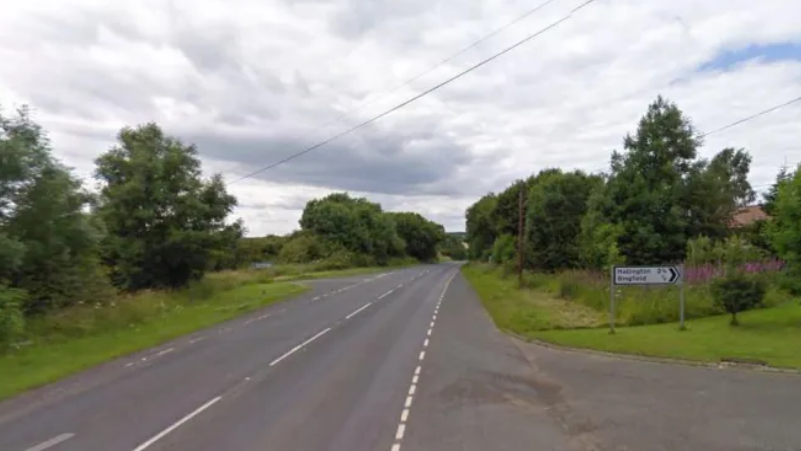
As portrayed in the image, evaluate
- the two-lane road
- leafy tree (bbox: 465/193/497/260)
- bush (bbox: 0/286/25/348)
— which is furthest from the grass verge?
leafy tree (bbox: 465/193/497/260)

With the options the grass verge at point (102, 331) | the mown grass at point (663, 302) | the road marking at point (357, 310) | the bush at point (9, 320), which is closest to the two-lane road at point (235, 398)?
the grass verge at point (102, 331)

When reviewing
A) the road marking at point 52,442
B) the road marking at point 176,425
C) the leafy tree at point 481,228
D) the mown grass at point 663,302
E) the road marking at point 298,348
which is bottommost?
the road marking at point 52,442

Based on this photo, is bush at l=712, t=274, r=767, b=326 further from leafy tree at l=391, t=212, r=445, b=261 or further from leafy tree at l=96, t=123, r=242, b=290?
leafy tree at l=391, t=212, r=445, b=261

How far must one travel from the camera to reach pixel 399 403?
1217cm

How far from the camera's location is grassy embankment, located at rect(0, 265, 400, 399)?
16.9 metres

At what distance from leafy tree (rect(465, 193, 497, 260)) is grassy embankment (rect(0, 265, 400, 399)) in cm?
6408

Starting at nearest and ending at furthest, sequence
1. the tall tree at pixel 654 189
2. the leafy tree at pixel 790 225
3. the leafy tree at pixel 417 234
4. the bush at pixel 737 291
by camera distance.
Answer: the leafy tree at pixel 790 225 → the bush at pixel 737 291 → the tall tree at pixel 654 189 → the leafy tree at pixel 417 234

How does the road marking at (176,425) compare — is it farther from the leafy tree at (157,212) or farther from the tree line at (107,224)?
the leafy tree at (157,212)

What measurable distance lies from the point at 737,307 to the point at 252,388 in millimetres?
15680

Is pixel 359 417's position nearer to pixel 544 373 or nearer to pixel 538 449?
pixel 538 449

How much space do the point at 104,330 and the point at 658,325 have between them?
19.2 m

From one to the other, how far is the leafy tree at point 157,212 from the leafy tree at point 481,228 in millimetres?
59393

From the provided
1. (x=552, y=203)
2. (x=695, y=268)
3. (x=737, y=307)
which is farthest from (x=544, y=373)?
(x=552, y=203)

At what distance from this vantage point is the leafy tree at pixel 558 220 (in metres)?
52.1
